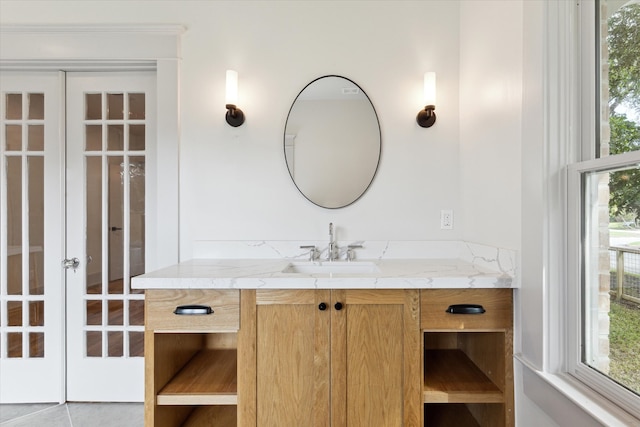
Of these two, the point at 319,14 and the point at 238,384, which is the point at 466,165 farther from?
the point at 238,384

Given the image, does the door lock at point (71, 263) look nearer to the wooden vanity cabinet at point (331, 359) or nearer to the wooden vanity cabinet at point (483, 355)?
the wooden vanity cabinet at point (331, 359)

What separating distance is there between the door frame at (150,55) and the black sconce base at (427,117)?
146cm

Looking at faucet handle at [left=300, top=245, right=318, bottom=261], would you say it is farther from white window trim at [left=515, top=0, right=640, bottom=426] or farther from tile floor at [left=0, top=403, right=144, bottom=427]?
tile floor at [left=0, top=403, right=144, bottom=427]

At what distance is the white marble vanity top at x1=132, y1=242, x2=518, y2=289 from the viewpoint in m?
1.26

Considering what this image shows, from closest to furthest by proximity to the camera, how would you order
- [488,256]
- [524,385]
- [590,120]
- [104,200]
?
[590,120]
[524,385]
[488,256]
[104,200]

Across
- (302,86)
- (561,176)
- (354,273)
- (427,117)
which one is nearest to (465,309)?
(354,273)

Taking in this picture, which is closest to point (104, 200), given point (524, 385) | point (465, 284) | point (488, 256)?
point (465, 284)

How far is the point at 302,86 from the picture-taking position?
1.85 meters

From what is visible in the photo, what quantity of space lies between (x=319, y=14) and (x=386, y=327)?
5.89ft

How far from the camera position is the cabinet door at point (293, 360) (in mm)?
1258

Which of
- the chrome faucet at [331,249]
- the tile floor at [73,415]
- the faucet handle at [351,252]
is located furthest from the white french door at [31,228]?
the faucet handle at [351,252]

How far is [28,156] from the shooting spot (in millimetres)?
1935

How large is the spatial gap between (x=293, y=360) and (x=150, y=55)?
1.89 meters

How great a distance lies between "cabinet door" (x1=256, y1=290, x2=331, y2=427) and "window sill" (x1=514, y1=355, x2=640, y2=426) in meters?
0.77
